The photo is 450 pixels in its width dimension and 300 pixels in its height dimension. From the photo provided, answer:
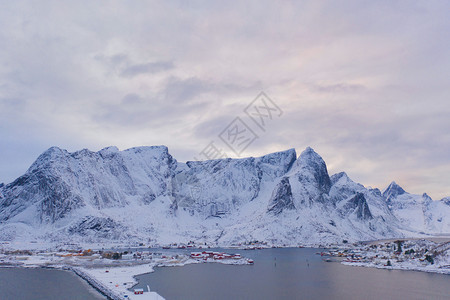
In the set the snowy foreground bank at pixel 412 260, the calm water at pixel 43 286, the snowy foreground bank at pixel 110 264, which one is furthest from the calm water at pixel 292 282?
the calm water at pixel 43 286

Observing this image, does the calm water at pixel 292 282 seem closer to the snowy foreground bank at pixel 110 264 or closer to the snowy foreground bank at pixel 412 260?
the snowy foreground bank at pixel 110 264

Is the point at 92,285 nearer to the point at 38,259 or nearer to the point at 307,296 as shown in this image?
the point at 307,296

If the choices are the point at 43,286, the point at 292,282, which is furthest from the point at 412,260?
the point at 43,286

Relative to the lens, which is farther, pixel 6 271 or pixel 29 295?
pixel 6 271

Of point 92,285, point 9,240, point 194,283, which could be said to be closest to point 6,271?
point 92,285

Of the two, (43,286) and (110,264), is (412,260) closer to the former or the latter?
(110,264)

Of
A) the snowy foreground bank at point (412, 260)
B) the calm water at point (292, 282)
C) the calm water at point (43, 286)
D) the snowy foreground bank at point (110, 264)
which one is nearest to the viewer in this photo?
the calm water at point (43, 286)

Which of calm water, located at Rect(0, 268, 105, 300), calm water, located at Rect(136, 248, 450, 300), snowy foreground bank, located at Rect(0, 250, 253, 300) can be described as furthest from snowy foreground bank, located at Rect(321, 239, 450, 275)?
calm water, located at Rect(0, 268, 105, 300)
